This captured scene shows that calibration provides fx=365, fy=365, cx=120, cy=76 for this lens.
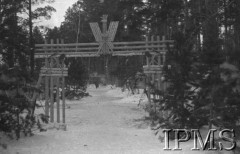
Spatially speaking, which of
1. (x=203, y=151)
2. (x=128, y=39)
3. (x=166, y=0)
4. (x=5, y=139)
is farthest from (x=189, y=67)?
(x=128, y=39)

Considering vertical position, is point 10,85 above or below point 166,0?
below

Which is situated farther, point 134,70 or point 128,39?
point 128,39

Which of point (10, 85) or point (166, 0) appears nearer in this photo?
point (10, 85)

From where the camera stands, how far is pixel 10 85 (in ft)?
28.2

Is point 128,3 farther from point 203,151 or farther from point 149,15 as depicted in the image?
point 203,151

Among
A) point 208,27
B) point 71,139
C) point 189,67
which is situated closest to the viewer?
point 189,67

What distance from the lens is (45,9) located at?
24.5 m

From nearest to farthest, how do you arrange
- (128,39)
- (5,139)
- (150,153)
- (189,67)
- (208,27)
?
(150,153), (189,67), (5,139), (208,27), (128,39)

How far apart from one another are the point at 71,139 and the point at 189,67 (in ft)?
14.5

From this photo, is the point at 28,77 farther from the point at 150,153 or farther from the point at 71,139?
the point at 150,153

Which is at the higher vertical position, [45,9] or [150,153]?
[45,9]

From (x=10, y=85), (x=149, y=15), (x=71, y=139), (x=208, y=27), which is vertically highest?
(x=149, y=15)

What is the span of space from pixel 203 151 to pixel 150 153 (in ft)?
4.15

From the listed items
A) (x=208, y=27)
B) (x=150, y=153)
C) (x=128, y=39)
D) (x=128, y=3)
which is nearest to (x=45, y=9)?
(x=128, y=3)
